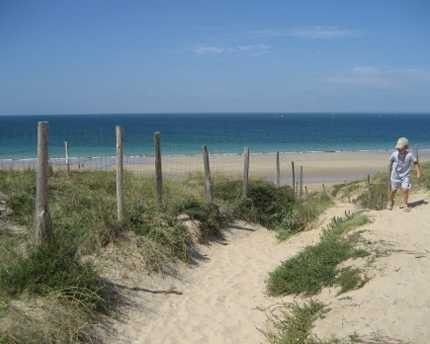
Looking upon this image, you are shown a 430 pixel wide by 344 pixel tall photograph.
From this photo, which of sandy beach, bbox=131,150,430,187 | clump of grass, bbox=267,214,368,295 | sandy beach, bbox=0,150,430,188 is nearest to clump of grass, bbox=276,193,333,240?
clump of grass, bbox=267,214,368,295

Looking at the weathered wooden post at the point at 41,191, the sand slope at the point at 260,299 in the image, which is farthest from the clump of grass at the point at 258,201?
the weathered wooden post at the point at 41,191

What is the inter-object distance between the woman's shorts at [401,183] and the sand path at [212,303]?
2.13 m

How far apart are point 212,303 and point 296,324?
6.85ft

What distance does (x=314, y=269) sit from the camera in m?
7.93

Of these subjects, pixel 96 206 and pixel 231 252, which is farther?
pixel 231 252

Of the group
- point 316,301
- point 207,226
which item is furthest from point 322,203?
point 316,301

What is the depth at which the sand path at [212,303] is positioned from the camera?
6.90m

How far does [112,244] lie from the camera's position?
29.1 ft

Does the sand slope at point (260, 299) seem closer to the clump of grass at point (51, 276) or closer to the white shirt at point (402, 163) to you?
the clump of grass at point (51, 276)

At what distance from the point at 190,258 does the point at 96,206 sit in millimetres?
2001

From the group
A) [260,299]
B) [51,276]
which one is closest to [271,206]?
[260,299]

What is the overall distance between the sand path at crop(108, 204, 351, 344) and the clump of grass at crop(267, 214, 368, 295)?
0.29 meters

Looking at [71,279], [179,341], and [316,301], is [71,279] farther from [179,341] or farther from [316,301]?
[316,301]

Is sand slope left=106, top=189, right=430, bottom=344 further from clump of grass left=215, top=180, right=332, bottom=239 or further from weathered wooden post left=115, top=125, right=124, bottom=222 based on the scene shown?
clump of grass left=215, top=180, right=332, bottom=239
